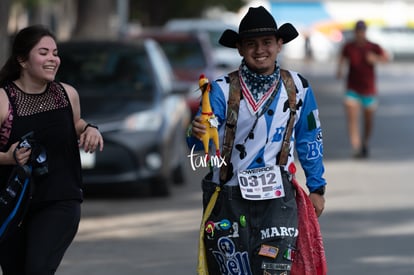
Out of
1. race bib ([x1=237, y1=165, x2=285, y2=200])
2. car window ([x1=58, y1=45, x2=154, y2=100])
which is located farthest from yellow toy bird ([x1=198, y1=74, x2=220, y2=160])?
car window ([x1=58, y1=45, x2=154, y2=100])

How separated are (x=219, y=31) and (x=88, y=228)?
18771 mm

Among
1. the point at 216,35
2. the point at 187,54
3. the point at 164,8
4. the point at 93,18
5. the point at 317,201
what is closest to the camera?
the point at 317,201

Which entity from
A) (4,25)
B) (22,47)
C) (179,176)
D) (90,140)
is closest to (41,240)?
(90,140)

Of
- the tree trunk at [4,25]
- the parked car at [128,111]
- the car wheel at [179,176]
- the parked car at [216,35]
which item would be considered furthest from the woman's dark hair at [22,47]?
the parked car at [216,35]

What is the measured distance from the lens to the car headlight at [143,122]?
1311cm

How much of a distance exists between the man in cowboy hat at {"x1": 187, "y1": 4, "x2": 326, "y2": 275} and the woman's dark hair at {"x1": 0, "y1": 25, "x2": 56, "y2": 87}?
0.91 metres

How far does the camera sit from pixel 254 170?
19.5 ft

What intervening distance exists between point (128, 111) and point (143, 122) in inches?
8.2

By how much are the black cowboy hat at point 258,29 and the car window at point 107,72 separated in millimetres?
7515

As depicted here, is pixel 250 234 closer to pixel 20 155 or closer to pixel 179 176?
pixel 20 155

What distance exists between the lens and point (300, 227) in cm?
602

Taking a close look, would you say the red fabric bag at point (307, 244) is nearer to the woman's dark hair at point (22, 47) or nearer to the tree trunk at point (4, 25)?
the woman's dark hair at point (22, 47)

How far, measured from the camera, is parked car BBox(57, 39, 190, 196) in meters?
13.0

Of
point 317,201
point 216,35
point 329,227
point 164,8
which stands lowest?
point 164,8
